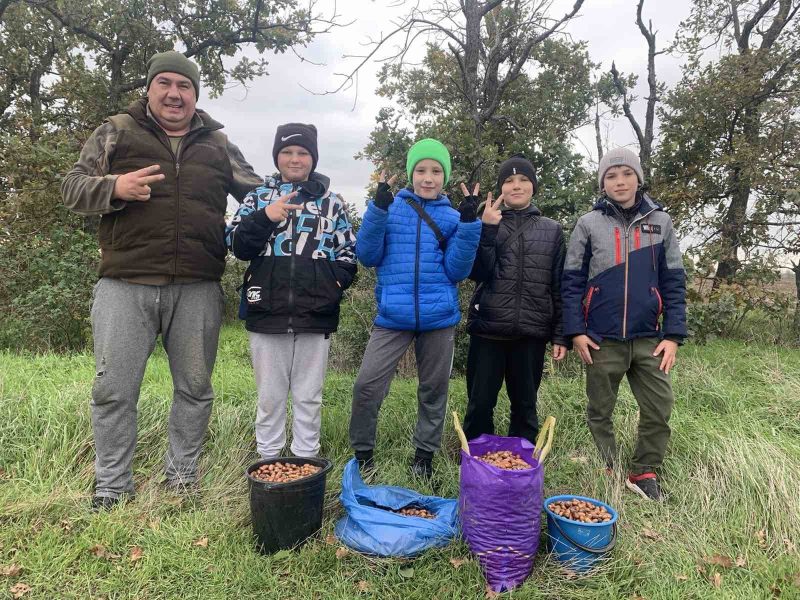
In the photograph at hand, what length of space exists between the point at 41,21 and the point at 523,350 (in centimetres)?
1211

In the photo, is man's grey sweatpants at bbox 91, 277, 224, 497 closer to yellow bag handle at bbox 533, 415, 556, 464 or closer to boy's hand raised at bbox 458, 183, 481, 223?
boy's hand raised at bbox 458, 183, 481, 223

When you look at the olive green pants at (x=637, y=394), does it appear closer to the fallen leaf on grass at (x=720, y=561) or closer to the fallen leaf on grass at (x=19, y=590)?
the fallen leaf on grass at (x=720, y=561)

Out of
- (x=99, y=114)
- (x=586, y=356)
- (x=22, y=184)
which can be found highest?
(x=99, y=114)

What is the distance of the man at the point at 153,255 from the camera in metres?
2.83

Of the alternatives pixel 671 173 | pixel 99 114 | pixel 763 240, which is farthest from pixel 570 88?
pixel 99 114

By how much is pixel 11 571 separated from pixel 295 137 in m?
2.65

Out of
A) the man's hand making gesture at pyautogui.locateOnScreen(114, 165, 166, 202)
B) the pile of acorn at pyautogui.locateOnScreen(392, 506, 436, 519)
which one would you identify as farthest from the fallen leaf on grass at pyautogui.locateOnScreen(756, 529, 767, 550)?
the man's hand making gesture at pyautogui.locateOnScreen(114, 165, 166, 202)

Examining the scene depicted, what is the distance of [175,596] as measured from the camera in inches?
91.7

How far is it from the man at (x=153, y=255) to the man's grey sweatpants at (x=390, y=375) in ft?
3.15

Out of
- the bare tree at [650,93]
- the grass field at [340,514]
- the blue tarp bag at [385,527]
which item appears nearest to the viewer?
the grass field at [340,514]

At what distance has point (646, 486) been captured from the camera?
323 centimetres

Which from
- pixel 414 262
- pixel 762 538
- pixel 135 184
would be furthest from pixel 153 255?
pixel 762 538

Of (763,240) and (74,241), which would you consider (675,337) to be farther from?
(74,241)

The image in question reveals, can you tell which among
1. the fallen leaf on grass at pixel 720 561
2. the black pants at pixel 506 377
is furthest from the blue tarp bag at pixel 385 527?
the fallen leaf on grass at pixel 720 561
